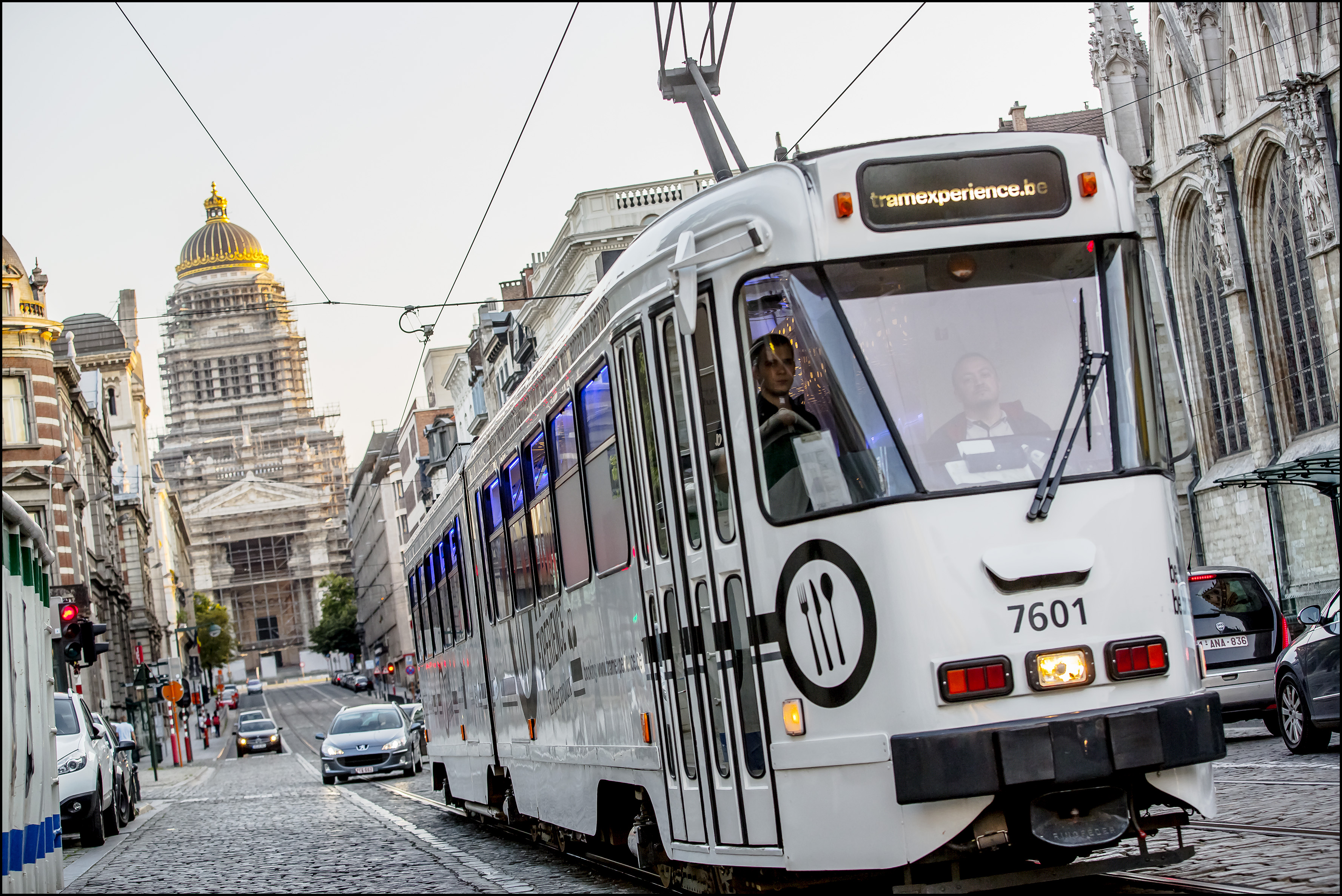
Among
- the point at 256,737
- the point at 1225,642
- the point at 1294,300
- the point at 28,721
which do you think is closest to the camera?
the point at 28,721

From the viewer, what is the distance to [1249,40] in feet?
114

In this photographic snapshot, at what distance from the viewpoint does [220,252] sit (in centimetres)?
18175

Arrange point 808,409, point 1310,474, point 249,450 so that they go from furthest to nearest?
point 249,450
point 1310,474
point 808,409

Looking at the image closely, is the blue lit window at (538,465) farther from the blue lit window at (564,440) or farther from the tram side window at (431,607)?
the tram side window at (431,607)

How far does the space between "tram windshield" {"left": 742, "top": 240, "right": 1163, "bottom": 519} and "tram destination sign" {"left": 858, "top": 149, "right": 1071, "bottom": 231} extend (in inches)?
6.0

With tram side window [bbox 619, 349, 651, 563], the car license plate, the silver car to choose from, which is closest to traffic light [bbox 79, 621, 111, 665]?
the silver car

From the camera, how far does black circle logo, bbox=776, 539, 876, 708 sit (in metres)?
6.54

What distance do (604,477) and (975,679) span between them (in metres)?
2.70

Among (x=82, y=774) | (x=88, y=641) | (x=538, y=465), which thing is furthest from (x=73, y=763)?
(x=538, y=465)

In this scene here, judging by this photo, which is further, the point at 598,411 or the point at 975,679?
the point at 598,411

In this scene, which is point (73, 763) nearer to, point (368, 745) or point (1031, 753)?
point (368, 745)

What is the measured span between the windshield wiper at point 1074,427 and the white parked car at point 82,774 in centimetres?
1223

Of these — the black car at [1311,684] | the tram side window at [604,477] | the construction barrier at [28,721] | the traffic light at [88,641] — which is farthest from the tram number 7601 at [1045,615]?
the traffic light at [88,641]

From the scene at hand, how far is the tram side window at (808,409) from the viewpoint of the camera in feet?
21.8
